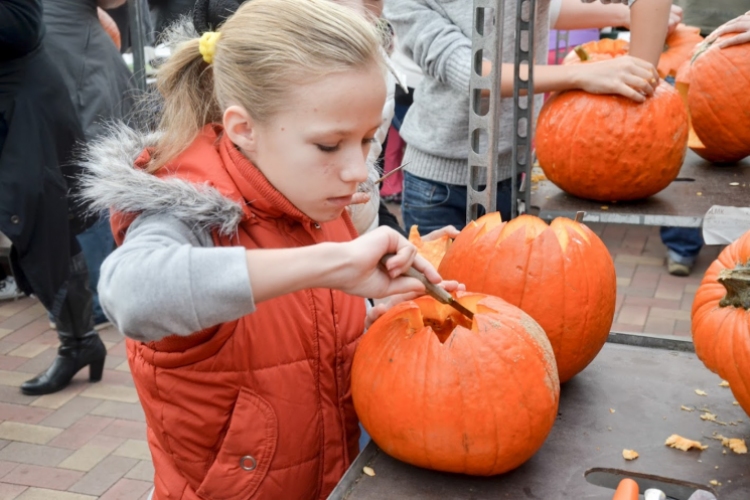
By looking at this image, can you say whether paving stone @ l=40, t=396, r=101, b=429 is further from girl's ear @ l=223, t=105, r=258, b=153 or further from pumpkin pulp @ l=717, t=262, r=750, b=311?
pumpkin pulp @ l=717, t=262, r=750, b=311

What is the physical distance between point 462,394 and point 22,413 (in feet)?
9.61

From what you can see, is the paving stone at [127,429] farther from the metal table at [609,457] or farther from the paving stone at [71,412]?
the metal table at [609,457]

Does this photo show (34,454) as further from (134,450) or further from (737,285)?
(737,285)

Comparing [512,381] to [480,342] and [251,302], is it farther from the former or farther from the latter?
[251,302]

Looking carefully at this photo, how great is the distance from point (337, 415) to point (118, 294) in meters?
0.52

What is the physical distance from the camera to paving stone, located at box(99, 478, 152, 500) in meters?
3.10

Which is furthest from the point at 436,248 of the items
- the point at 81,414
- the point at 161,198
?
the point at 81,414

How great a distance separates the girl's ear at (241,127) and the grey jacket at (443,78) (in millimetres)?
1112

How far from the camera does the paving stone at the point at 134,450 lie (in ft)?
11.0

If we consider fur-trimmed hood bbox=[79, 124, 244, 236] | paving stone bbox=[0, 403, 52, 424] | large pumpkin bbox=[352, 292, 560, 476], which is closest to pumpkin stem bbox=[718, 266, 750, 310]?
large pumpkin bbox=[352, 292, 560, 476]

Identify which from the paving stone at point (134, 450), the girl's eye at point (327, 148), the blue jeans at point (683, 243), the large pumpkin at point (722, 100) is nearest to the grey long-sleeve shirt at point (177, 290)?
the girl's eye at point (327, 148)

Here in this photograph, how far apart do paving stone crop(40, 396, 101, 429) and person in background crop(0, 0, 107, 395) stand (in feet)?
1.04

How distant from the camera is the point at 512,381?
1.36 metres

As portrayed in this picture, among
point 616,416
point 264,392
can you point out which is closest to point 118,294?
point 264,392
